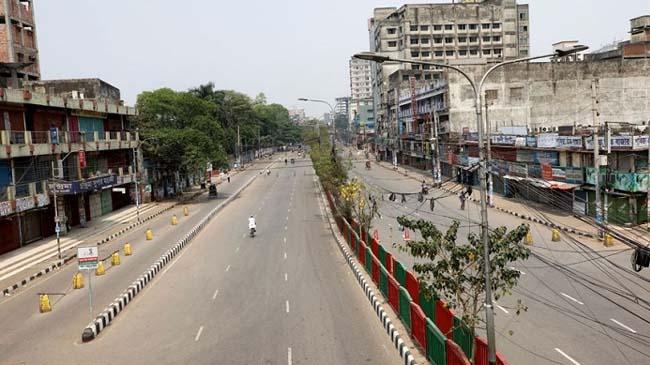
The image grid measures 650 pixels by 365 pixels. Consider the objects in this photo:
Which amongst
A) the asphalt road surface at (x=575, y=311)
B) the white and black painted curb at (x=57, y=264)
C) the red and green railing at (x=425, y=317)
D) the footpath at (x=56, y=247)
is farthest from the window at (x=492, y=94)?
the red and green railing at (x=425, y=317)

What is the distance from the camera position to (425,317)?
14.6m

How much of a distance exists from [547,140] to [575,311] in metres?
24.9

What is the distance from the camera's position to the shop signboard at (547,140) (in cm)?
4001

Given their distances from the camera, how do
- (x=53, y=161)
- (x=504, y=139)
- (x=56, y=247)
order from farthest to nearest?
(x=504, y=139) < (x=53, y=161) < (x=56, y=247)

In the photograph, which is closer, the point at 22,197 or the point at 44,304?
the point at 44,304

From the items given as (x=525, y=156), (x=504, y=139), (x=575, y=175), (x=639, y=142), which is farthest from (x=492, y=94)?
(x=639, y=142)

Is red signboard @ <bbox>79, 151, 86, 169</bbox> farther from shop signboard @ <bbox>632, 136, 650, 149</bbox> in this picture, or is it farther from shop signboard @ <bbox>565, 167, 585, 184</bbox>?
shop signboard @ <bbox>632, 136, 650, 149</bbox>

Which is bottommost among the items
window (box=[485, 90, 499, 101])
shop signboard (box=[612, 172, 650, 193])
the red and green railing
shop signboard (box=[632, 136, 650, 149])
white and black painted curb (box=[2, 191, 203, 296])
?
white and black painted curb (box=[2, 191, 203, 296])

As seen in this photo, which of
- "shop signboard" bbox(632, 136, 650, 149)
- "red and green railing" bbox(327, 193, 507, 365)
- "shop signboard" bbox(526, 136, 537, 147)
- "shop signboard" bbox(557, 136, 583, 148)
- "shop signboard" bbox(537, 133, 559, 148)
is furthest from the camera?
"shop signboard" bbox(526, 136, 537, 147)

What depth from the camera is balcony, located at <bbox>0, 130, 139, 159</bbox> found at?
33125mm

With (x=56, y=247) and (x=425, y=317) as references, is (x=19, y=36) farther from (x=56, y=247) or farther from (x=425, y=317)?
(x=425, y=317)

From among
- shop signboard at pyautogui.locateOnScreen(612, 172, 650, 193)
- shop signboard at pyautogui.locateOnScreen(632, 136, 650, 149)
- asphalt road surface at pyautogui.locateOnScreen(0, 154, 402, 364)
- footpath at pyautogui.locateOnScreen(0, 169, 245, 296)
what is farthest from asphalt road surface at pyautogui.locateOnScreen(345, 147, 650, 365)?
footpath at pyautogui.locateOnScreen(0, 169, 245, 296)

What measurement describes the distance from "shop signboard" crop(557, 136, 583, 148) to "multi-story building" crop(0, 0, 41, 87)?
155 ft

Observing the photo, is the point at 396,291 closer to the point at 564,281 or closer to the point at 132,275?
the point at 564,281
